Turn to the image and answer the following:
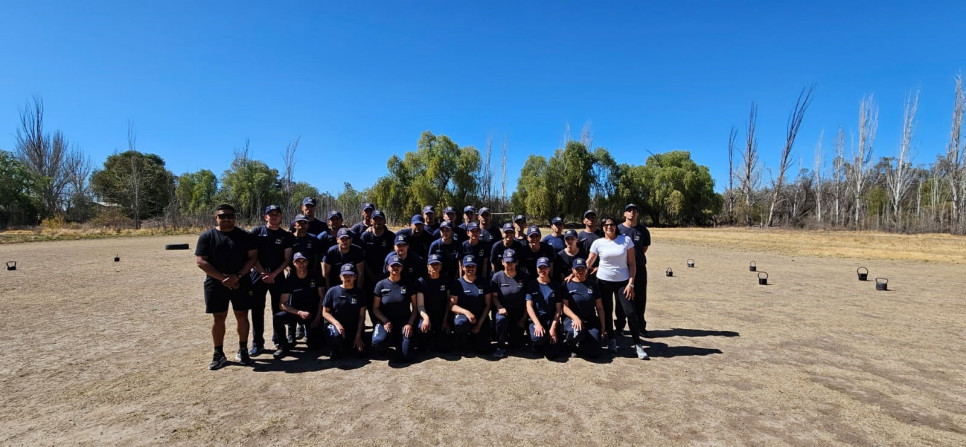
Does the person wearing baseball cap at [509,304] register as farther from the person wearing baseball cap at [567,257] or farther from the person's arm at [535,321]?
the person wearing baseball cap at [567,257]

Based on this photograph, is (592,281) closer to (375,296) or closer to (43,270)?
(375,296)

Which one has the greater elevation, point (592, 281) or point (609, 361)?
point (592, 281)

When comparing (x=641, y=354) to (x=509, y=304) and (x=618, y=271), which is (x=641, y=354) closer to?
(x=618, y=271)

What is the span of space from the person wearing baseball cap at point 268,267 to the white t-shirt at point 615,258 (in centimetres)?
400

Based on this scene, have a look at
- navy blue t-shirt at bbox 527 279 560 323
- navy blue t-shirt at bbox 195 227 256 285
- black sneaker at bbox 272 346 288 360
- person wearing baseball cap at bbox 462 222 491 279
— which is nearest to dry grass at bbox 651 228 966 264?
navy blue t-shirt at bbox 527 279 560 323

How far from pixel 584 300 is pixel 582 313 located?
17 centimetres

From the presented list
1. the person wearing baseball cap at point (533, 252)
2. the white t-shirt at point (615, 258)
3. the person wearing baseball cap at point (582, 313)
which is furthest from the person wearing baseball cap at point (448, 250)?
the white t-shirt at point (615, 258)

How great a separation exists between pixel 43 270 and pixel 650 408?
17.4 meters

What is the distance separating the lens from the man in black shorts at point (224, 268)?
174 inches

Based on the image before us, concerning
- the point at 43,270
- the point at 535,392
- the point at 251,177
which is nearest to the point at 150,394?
the point at 535,392

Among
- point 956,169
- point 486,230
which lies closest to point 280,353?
point 486,230

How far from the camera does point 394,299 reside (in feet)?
16.6

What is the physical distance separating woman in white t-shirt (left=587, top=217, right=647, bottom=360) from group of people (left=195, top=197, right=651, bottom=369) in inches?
0.5

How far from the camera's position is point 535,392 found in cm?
398
